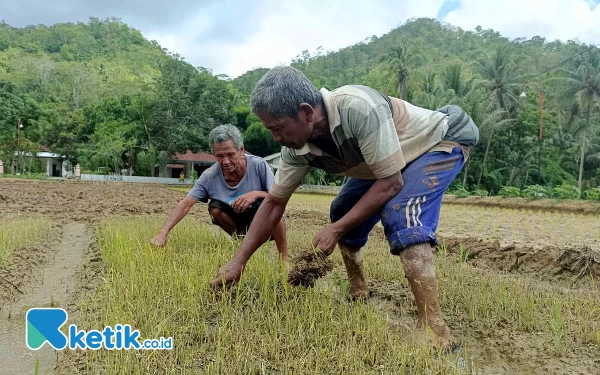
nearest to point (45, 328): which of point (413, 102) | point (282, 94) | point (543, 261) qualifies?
point (282, 94)

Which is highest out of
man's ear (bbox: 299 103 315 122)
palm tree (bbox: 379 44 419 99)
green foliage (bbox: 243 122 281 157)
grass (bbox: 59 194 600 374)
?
palm tree (bbox: 379 44 419 99)

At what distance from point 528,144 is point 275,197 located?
3379 cm

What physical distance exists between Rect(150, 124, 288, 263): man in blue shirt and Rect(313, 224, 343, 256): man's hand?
153cm

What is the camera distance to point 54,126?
1320 inches

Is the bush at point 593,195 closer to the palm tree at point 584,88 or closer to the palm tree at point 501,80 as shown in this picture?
the palm tree at point 584,88

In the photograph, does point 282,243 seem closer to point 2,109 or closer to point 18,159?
point 18,159

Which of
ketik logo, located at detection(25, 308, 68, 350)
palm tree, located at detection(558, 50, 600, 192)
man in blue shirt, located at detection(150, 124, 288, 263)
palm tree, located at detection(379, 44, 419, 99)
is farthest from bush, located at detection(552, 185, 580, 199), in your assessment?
ketik logo, located at detection(25, 308, 68, 350)

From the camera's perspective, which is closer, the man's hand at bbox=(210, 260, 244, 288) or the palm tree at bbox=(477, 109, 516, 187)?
the man's hand at bbox=(210, 260, 244, 288)

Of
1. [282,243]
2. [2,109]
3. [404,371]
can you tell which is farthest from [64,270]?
[2,109]

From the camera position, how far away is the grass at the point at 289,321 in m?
1.69

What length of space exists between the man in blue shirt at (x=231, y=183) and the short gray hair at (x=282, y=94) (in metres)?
1.64

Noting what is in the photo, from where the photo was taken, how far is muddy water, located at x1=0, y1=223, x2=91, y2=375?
178cm

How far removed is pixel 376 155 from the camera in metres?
1.91

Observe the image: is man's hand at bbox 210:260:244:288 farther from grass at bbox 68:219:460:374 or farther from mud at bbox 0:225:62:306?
mud at bbox 0:225:62:306
